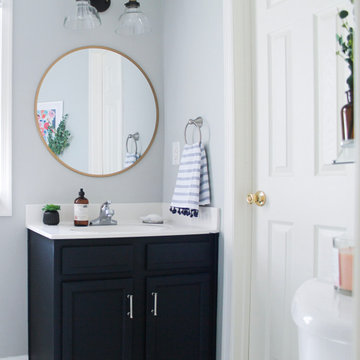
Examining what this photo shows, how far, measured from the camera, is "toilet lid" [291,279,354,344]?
103 cm

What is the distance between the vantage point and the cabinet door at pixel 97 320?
6.91 feet

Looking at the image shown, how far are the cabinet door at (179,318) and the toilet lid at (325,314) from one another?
1095 mm

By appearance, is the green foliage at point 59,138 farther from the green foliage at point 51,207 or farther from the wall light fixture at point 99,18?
the wall light fixture at point 99,18

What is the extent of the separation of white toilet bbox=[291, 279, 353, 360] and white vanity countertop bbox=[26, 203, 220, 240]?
1.14m

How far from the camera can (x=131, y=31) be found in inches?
109

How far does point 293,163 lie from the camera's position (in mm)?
1987

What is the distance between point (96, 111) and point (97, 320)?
124 centimetres

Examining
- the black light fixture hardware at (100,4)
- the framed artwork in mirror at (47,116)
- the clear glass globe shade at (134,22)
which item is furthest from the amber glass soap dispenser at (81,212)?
the black light fixture hardware at (100,4)

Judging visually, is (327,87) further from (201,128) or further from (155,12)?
(155,12)

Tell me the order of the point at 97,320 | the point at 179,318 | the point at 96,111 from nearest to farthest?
the point at 97,320 < the point at 179,318 < the point at 96,111

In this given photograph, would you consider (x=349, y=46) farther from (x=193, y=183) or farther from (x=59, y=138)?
(x=59, y=138)

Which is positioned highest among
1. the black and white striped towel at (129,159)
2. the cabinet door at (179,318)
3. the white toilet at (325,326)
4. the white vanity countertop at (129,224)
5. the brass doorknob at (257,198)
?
the black and white striped towel at (129,159)

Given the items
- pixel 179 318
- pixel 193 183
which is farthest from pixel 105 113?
pixel 179 318

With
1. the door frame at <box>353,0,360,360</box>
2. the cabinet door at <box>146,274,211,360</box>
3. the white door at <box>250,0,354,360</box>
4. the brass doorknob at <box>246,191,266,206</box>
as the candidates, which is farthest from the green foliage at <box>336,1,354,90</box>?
the cabinet door at <box>146,274,211,360</box>
